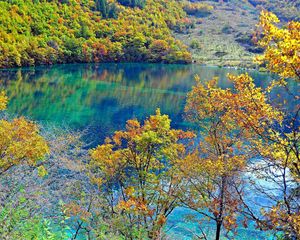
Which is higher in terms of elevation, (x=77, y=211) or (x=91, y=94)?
(x=77, y=211)

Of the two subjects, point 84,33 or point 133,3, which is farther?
point 133,3

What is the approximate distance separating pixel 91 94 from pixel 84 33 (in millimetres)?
67796

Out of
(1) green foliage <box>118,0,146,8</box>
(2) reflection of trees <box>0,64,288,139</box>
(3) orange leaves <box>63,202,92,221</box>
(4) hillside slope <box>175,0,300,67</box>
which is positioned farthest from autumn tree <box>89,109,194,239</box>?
(1) green foliage <box>118,0,146,8</box>

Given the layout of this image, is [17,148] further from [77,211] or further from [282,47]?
[282,47]

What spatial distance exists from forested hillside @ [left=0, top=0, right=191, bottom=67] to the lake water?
9448 mm

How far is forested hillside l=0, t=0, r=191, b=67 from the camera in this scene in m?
94.9

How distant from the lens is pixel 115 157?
1819 cm

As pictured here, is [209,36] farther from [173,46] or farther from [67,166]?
[67,166]

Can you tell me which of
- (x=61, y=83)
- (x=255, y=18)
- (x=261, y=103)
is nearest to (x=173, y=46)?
(x=61, y=83)

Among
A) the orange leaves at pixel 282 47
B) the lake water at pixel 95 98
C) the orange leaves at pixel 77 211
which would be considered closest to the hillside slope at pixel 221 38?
the lake water at pixel 95 98

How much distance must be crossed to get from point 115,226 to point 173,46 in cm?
11907

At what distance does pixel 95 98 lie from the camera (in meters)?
59.9

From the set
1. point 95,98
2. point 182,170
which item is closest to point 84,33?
point 95,98

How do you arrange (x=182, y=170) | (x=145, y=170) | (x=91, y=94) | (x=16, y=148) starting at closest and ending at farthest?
(x=182, y=170)
(x=16, y=148)
(x=145, y=170)
(x=91, y=94)
